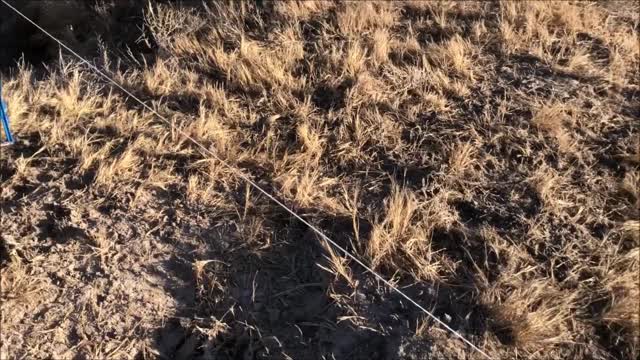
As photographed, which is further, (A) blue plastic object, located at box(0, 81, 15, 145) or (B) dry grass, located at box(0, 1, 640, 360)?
(A) blue plastic object, located at box(0, 81, 15, 145)

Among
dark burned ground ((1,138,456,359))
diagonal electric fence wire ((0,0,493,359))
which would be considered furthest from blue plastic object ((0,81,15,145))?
diagonal electric fence wire ((0,0,493,359))

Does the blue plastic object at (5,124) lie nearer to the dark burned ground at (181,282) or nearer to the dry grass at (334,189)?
the dry grass at (334,189)

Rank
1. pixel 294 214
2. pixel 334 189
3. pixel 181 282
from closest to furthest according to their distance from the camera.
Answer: pixel 181 282, pixel 294 214, pixel 334 189

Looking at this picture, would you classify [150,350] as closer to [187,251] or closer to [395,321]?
[187,251]

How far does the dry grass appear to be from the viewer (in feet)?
10.6

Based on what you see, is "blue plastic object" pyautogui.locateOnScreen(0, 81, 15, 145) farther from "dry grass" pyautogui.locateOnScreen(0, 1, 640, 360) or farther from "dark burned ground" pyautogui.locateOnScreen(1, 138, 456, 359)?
"dark burned ground" pyautogui.locateOnScreen(1, 138, 456, 359)

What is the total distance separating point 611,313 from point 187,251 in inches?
90.4

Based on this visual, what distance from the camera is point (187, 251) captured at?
3.59 meters

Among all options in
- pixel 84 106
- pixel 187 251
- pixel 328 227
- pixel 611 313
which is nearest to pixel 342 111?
pixel 328 227

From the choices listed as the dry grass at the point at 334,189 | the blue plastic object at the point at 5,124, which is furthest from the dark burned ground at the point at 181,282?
the blue plastic object at the point at 5,124

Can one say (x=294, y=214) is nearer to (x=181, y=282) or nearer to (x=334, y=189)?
(x=334, y=189)

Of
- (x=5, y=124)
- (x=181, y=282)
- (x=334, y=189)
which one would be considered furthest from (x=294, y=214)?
(x=5, y=124)

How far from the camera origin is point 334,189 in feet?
12.9

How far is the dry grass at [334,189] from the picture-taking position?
3.24m
